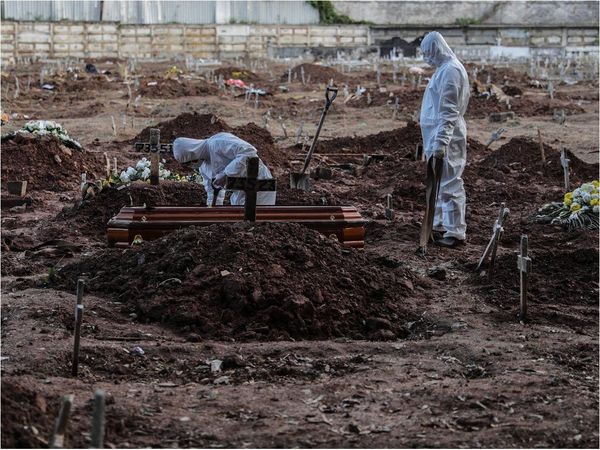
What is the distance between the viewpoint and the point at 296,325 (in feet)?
25.4

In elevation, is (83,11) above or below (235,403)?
above

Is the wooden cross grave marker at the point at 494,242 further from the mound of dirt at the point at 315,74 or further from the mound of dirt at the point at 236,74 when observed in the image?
the mound of dirt at the point at 236,74

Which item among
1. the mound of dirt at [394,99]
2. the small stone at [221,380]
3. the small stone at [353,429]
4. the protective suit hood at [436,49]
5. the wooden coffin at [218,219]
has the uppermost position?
the protective suit hood at [436,49]

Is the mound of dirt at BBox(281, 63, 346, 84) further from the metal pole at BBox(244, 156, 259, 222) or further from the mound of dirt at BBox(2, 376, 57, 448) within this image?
the mound of dirt at BBox(2, 376, 57, 448)

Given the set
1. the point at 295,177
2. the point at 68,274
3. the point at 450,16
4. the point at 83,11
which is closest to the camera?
the point at 68,274

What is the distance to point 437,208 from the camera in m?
11.4

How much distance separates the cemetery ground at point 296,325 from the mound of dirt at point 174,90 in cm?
1206

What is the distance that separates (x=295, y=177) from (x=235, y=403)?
7.98m

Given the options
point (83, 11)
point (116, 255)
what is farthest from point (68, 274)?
point (83, 11)

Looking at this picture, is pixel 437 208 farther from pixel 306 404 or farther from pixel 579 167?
pixel 306 404

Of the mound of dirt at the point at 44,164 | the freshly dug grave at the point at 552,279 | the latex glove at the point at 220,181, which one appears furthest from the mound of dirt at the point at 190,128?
the freshly dug grave at the point at 552,279

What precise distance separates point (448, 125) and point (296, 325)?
3807mm

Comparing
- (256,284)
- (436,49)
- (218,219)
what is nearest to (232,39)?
(436,49)

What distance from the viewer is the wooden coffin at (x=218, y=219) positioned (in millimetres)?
9711
